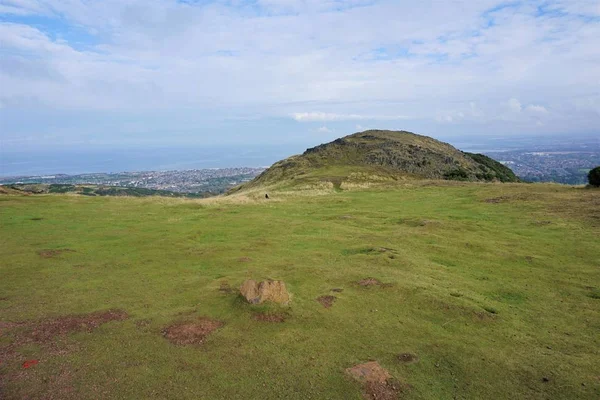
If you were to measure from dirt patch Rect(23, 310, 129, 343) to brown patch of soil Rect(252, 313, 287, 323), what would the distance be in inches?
177

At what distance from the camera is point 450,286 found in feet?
53.8

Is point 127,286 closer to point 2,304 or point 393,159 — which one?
point 2,304

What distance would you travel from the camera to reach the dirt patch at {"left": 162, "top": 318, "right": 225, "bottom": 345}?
39.0ft

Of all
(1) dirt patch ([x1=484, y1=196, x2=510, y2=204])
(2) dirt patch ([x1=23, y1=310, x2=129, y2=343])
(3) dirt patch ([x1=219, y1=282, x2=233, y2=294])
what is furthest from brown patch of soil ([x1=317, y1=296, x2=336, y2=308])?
(1) dirt patch ([x1=484, y1=196, x2=510, y2=204])

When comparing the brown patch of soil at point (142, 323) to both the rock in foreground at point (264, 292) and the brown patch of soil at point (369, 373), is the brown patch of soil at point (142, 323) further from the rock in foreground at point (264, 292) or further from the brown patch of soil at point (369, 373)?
the brown patch of soil at point (369, 373)

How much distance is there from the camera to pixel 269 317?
43.6ft

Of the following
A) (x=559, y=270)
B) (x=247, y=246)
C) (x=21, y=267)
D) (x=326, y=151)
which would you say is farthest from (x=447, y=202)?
(x=326, y=151)

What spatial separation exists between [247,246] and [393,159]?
2451 inches

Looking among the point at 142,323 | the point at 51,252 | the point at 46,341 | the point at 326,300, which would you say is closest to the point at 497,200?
the point at 326,300

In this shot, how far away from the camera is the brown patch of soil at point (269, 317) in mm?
13125

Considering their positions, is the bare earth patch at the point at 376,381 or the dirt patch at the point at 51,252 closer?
the bare earth patch at the point at 376,381

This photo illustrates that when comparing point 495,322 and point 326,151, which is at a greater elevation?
point 326,151

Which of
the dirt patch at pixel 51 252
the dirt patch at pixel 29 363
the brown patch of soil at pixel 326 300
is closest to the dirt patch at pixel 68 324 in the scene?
the dirt patch at pixel 29 363

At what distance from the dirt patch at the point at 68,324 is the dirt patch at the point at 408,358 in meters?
9.10
